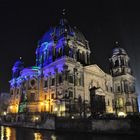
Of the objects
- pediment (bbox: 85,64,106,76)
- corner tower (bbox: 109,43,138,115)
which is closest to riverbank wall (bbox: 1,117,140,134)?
pediment (bbox: 85,64,106,76)

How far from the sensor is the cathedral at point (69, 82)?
5106cm

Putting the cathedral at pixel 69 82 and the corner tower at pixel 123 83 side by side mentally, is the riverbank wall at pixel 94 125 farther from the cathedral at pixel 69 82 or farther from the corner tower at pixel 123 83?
the corner tower at pixel 123 83

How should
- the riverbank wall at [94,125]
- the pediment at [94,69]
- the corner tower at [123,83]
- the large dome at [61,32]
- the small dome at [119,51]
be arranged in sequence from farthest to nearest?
the small dome at [119,51] < the corner tower at [123,83] < the large dome at [61,32] < the pediment at [94,69] < the riverbank wall at [94,125]

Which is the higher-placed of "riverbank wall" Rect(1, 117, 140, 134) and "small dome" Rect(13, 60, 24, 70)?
"small dome" Rect(13, 60, 24, 70)

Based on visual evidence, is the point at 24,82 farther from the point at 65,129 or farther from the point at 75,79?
the point at 65,129

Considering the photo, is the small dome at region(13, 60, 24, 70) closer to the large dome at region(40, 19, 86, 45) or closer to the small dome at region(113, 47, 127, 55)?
the large dome at region(40, 19, 86, 45)

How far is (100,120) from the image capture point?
1293 inches

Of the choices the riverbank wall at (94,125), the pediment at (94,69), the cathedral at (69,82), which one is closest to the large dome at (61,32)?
the cathedral at (69,82)

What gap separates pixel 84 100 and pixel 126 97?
21.7 metres

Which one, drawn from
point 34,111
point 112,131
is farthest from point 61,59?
point 112,131

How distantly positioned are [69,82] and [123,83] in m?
27.7

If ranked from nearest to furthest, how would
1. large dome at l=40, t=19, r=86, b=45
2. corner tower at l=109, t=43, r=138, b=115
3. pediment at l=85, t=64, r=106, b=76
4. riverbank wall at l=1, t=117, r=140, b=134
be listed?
riverbank wall at l=1, t=117, r=140, b=134, pediment at l=85, t=64, r=106, b=76, large dome at l=40, t=19, r=86, b=45, corner tower at l=109, t=43, r=138, b=115

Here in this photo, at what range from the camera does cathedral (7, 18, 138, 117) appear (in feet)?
168

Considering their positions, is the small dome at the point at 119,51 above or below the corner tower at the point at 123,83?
above
